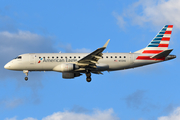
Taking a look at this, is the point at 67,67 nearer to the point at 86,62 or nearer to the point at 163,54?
the point at 86,62

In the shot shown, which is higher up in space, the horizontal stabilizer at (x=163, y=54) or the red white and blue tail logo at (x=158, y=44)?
the red white and blue tail logo at (x=158, y=44)

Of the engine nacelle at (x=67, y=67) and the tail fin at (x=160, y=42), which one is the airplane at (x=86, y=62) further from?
the engine nacelle at (x=67, y=67)

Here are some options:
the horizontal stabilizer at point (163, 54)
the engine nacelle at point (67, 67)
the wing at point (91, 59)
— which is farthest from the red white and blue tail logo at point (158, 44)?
the engine nacelle at point (67, 67)

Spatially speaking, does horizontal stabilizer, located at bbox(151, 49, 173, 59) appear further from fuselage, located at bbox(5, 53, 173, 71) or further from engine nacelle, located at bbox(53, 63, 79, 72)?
engine nacelle, located at bbox(53, 63, 79, 72)

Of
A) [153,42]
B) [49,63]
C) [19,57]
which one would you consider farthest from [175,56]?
[19,57]

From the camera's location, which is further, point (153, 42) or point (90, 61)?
point (153, 42)

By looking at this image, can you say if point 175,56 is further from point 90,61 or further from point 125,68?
point 90,61

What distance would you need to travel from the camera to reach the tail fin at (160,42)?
166 feet

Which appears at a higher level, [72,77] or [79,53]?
[79,53]

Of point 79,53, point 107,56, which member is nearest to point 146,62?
point 107,56

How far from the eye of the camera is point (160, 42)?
5131cm

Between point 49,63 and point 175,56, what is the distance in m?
19.1

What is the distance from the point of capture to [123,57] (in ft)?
161

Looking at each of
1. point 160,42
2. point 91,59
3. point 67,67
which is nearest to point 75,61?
point 67,67
